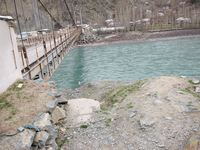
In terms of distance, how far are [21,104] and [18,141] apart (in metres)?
1.39

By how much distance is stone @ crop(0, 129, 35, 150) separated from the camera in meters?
3.09

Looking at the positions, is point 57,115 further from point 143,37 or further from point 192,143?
point 143,37

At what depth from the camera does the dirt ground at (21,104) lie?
3721mm

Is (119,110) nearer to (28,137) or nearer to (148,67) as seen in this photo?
(28,137)

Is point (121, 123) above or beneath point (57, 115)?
beneath

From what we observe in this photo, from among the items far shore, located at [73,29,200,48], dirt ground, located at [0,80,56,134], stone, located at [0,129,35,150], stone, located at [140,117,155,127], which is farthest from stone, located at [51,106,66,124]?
far shore, located at [73,29,200,48]

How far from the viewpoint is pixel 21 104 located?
4441mm

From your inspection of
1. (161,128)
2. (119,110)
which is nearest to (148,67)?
(119,110)

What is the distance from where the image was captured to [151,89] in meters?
7.21

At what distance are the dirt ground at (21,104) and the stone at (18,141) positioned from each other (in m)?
0.18

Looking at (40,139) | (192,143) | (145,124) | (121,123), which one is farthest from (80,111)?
(192,143)

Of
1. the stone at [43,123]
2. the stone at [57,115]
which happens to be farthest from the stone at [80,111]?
the stone at [43,123]

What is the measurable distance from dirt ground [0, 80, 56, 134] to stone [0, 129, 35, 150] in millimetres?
183

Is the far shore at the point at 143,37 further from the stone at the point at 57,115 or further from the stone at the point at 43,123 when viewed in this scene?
the stone at the point at 43,123
